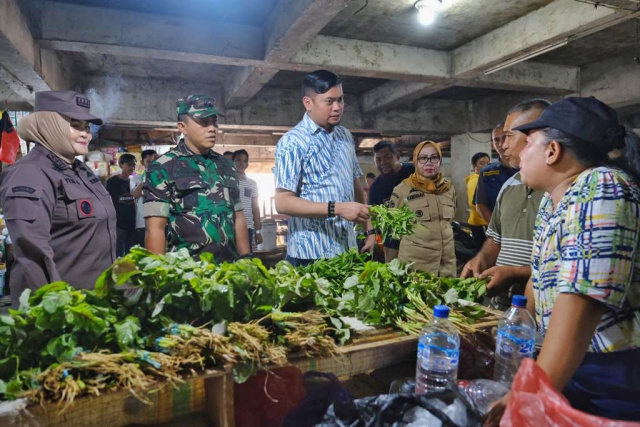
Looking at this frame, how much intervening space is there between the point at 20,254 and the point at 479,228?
5.82 m

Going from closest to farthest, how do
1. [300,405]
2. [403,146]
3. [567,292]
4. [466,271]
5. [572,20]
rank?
[567,292] → [300,405] → [466,271] → [572,20] → [403,146]

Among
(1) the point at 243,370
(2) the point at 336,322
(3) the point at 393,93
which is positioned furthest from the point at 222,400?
(3) the point at 393,93

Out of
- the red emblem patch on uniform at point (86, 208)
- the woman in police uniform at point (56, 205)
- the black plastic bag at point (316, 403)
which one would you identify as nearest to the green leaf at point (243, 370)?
the black plastic bag at point (316, 403)

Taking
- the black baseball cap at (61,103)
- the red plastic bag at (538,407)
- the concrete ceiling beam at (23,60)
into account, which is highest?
the concrete ceiling beam at (23,60)

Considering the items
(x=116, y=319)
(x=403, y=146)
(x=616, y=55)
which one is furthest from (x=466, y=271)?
(x=403, y=146)

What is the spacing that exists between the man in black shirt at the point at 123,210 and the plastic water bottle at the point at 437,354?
652cm

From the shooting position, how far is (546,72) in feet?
25.2

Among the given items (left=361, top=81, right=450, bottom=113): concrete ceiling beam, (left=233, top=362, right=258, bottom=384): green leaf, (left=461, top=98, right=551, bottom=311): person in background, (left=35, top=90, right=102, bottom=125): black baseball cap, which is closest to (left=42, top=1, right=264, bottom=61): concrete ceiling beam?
(left=35, top=90, right=102, bottom=125): black baseball cap

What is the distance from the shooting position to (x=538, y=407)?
1.17 meters

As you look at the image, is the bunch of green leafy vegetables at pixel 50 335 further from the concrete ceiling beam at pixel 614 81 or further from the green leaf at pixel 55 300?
the concrete ceiling beam at pixel 614 81

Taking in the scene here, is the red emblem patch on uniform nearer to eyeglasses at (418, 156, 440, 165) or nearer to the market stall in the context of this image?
the market stall

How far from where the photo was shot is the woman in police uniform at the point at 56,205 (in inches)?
92.0

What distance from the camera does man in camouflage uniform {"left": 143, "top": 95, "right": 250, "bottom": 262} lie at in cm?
293

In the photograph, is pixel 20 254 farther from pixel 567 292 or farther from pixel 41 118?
pixel 567 292
